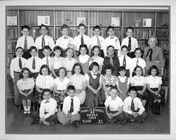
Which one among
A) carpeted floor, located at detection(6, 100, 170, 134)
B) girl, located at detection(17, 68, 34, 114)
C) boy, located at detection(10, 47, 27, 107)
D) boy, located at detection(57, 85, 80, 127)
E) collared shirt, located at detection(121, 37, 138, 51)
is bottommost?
carpeted floor, located at detection(6, 100, 170, 134)

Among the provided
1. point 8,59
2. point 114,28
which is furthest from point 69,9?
point 8,59

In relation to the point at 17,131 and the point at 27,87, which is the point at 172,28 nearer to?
the point at 27,87

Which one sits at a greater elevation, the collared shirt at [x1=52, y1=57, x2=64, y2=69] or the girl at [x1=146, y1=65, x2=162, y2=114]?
the collared shirt at [x1=52, y1=57, x2=64, y2=69]

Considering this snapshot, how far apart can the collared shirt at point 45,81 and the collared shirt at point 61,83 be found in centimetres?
3

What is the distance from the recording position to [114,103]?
7.14ft

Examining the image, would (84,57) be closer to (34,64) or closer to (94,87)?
(94,87)

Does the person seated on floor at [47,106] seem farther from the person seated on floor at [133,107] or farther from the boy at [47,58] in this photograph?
the person seated on floor at [133,107]

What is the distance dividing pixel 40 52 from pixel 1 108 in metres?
0.49

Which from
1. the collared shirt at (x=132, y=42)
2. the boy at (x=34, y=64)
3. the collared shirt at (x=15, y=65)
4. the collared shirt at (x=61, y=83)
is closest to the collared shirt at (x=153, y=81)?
the collared shirt at (x=132, y=42)

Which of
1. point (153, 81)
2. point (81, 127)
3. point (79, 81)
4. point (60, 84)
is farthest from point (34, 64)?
point (153, 81)

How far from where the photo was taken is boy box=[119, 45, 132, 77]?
2.18m

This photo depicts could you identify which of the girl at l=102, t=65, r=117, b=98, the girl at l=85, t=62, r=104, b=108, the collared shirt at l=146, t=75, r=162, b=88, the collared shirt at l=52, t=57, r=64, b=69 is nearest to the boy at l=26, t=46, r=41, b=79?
the collared shirt at l=52, t=57, r=64, b=69

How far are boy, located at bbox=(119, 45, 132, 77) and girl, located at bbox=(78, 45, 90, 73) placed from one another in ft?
0.78

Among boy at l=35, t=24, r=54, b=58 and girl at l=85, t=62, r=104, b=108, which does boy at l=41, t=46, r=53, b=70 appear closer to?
boy at l=35, t=24, r=54, b=58
